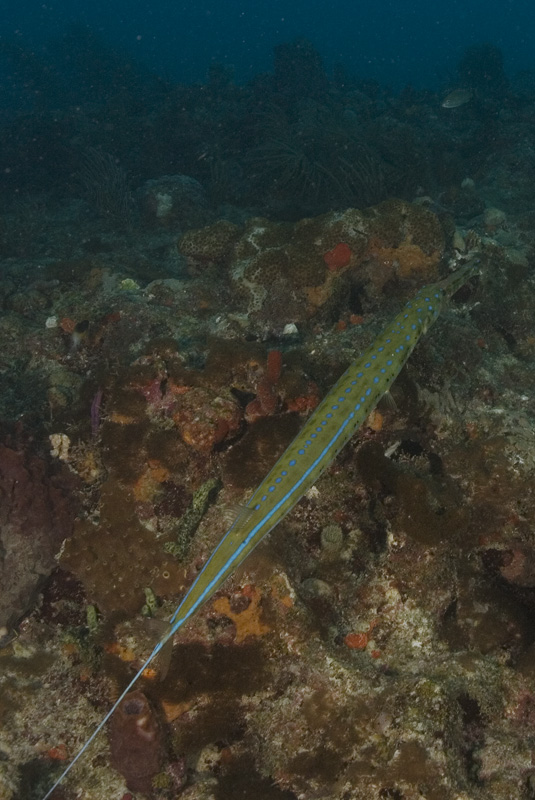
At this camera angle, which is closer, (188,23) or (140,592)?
(140,592)

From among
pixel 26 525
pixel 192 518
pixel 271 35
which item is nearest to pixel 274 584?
pixel 192 518

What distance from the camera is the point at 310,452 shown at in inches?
160

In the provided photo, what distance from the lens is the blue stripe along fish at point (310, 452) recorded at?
331 cm

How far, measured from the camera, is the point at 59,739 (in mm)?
4609

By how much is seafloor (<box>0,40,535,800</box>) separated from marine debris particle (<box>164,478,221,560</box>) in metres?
0.02

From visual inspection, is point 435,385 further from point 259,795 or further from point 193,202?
point 193,202

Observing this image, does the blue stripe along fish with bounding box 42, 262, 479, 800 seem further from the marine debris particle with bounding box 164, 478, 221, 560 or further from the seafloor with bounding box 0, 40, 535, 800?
the marine debris particle with bounding box 164, 478, 221, 560

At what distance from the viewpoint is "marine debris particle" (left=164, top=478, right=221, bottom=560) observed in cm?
511

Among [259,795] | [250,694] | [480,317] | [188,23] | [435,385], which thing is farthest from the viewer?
[188,23]

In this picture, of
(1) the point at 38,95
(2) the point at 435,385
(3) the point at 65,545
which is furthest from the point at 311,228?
(1) the point at 38,95

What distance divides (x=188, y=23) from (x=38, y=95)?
8390 cm

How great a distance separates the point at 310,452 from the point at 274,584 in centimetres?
135

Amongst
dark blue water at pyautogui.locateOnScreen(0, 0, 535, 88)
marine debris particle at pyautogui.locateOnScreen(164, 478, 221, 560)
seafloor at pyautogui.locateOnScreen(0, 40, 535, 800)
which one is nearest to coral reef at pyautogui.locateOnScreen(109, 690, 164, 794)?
seafloor at pyautogui.locateOnScreen(0, 40, 535, 800)

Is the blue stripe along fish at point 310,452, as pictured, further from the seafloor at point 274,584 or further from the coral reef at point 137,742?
the seafloor at point 274,584
